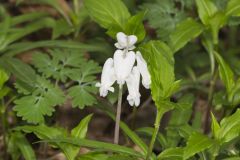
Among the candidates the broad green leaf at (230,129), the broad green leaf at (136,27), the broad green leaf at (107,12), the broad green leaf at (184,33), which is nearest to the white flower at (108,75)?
the broad green leaf at (136,27)

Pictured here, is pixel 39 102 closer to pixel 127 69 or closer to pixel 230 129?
pixel 127 69

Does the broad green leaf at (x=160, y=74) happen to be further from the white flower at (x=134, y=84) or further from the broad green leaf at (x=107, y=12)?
the broad green leaf at (x=107, y=12)

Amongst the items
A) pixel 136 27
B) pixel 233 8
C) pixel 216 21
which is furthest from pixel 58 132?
pixel 233 8

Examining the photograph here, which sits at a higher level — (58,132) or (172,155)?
(58,132)

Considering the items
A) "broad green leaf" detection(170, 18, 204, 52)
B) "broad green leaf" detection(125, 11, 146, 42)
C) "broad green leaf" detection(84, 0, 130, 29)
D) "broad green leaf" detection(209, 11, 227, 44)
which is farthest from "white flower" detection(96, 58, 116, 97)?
"broad green leaf" detection(209, 11, 227, 44)

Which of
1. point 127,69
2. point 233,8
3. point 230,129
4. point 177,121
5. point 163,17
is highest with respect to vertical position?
point 127,69
